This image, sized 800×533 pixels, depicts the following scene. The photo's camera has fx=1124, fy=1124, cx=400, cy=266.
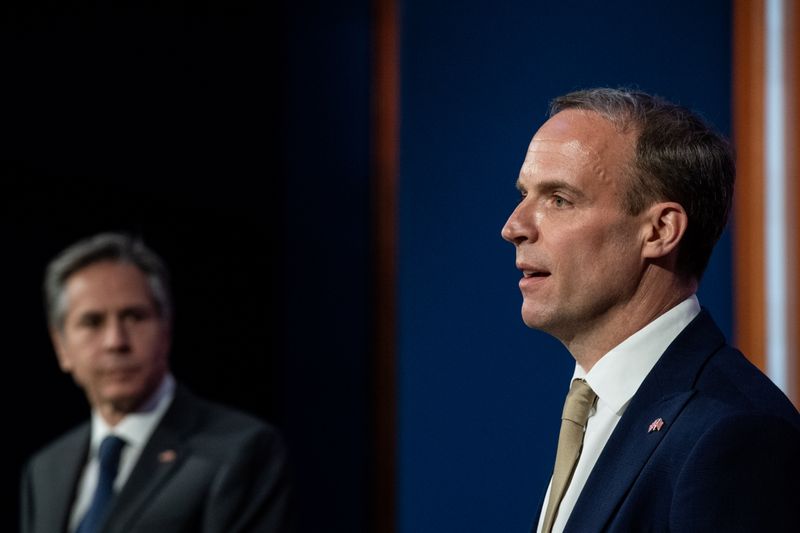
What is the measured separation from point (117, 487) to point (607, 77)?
1.51m

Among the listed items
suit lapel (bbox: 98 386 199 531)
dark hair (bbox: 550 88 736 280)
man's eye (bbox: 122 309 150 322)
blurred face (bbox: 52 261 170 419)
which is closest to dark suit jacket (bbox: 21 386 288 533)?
suit lapel (bbox: 98 386 199 531)

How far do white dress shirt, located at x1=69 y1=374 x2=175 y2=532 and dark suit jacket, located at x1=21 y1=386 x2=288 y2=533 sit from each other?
0.8 inches

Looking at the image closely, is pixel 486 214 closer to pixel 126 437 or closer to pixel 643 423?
pixel 126 437

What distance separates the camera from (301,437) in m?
3.74

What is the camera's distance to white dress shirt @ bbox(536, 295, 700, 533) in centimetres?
151

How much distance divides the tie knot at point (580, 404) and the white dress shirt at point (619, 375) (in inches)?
0.5

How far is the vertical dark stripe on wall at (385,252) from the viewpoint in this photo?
139 inches

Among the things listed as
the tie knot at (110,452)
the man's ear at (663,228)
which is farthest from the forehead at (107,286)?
the man's ear at (663,228)

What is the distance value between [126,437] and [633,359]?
5.11ft

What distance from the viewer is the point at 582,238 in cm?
154

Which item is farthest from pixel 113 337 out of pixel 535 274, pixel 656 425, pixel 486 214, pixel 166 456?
pixel 656 425

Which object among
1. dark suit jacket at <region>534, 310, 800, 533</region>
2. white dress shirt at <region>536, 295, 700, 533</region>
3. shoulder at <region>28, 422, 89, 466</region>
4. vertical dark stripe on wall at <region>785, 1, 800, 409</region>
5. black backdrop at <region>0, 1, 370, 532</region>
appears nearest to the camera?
dark suit jacket at <region>534, 310, 800, 533</region>

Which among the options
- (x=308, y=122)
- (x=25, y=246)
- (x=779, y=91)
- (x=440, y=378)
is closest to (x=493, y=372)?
(x=440, y=378)

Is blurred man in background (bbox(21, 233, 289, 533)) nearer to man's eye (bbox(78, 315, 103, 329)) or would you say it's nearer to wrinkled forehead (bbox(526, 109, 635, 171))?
man's eye (bbox(78, 315, 103, 329))
